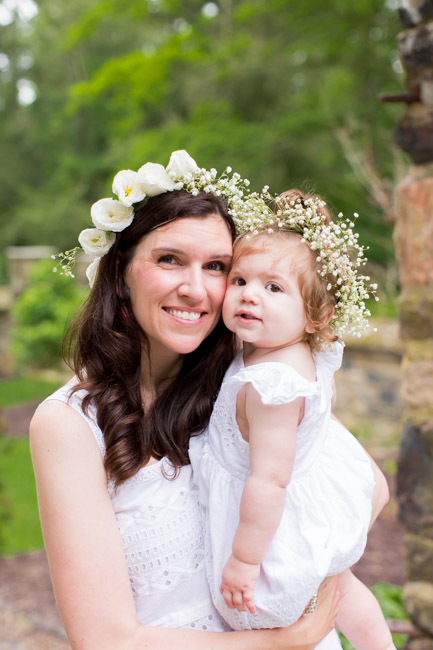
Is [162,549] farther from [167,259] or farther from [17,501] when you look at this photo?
[17,501]

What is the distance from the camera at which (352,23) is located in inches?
331

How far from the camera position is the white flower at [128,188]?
1.71 meters

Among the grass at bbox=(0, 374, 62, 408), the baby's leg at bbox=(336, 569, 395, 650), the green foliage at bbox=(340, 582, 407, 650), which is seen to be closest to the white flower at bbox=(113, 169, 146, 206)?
the baby's leg at bbox=(336, 569, 395, 650)

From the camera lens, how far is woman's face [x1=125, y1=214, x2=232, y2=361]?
1677 millimetres

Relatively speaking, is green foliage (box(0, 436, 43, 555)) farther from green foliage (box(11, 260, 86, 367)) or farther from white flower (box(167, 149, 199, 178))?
white flower (box(167, 149, 199, 178))

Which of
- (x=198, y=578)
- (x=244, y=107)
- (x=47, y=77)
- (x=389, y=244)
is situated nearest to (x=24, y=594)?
(x=198, y=578)

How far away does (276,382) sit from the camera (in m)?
1.52

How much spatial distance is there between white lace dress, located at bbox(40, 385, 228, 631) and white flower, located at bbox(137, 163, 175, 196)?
1.92ft

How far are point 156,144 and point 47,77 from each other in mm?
13695

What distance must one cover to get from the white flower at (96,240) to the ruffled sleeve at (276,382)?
1.78 ft

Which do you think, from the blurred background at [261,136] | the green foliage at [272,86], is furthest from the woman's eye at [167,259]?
the green foliage at [272,86]

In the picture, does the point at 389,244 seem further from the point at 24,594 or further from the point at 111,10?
the point at 24,594

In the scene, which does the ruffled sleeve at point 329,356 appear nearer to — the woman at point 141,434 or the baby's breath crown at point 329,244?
the baby's breath crown at point 329,244

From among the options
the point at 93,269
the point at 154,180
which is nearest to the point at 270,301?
the point at 154,180
